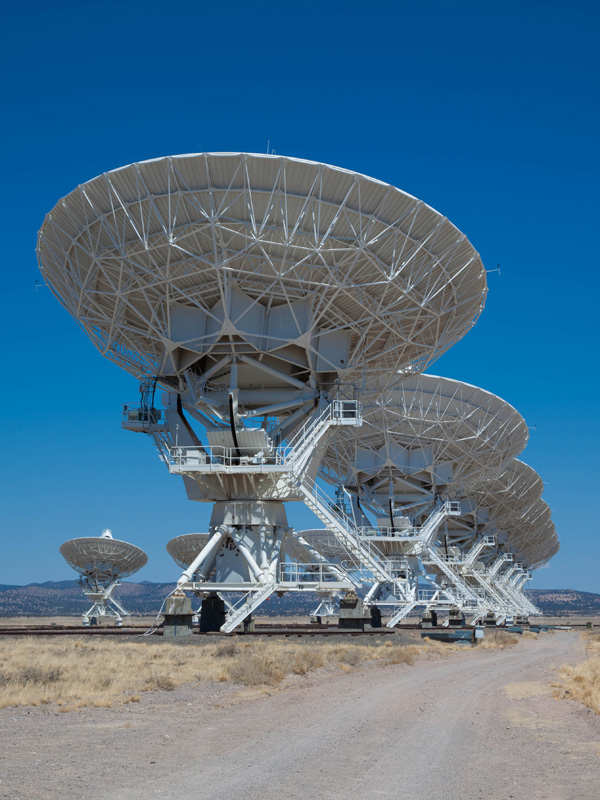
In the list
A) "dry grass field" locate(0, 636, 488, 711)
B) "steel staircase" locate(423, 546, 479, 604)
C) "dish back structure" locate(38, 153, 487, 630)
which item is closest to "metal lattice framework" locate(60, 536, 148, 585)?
"steel staircase" locate(423, 546, 479, 604)

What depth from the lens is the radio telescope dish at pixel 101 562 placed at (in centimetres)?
5747

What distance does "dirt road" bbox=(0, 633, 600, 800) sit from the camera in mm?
7219

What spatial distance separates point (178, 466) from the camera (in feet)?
89.9

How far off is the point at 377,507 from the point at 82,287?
2563cm

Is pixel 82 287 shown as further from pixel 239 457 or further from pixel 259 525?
pixel 259 525

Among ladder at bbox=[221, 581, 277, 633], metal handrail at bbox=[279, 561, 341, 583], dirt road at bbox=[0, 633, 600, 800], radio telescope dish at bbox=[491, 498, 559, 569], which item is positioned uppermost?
radio telescope dish at bbox=[491, 498, 559, 569]

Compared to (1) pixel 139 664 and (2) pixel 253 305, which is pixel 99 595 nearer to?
(2) pixel 253 305

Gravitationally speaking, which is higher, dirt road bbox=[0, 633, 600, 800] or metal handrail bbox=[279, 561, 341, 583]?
metal handrail bbox=[279, 561, 341, 583]

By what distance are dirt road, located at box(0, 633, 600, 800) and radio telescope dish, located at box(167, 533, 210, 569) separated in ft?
142

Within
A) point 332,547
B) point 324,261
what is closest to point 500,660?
point 324,261

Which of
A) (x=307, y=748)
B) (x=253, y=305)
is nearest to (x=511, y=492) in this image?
(x=253, y=305)

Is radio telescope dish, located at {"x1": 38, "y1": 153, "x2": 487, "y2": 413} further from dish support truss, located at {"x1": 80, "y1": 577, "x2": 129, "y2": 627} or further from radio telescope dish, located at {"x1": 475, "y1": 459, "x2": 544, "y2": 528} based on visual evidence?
dish support truss, located at {"x1": 80, "y1": 577, "x2": 129, "y2": 627}

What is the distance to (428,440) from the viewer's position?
4538cm

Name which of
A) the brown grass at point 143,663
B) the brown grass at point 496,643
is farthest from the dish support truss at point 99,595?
the brown grass at point 143,663
